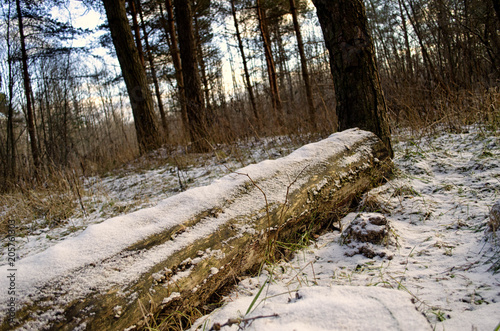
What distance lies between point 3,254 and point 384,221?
3.25m

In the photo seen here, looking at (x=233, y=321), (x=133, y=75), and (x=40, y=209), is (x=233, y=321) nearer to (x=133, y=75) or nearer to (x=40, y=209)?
(x=40, y=209)

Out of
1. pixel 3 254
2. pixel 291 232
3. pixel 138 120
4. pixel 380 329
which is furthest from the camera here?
pixel 138 120

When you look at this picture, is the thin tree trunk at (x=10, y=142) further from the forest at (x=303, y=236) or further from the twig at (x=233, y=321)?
the twig at (x=233, y=321)

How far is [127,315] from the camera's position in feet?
3.17

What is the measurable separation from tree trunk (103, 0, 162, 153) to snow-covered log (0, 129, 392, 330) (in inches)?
203

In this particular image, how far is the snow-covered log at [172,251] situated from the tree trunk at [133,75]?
203 inches

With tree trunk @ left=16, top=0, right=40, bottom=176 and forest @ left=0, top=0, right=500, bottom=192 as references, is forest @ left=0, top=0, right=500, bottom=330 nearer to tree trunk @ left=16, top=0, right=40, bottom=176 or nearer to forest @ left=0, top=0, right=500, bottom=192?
forest @ left=0, top=0, right=500, bottom=192

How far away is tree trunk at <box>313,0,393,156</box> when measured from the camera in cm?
255

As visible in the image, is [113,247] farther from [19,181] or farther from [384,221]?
[19,181]

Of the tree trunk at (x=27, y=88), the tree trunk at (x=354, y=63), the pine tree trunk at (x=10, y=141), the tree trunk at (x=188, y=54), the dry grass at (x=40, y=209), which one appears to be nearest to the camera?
the tree trunk at (x=354, y=63)

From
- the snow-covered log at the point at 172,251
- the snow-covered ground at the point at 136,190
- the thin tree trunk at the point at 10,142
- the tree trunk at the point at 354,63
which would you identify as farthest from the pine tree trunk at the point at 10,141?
the tree trunk at the point at 354,63

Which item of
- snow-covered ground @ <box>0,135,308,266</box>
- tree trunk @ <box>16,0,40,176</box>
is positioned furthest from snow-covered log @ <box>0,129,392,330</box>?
tree trunk @ <box>16,0,40,176</box>

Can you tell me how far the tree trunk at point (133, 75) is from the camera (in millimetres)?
5961

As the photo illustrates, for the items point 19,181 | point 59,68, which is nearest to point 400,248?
point 19,181
